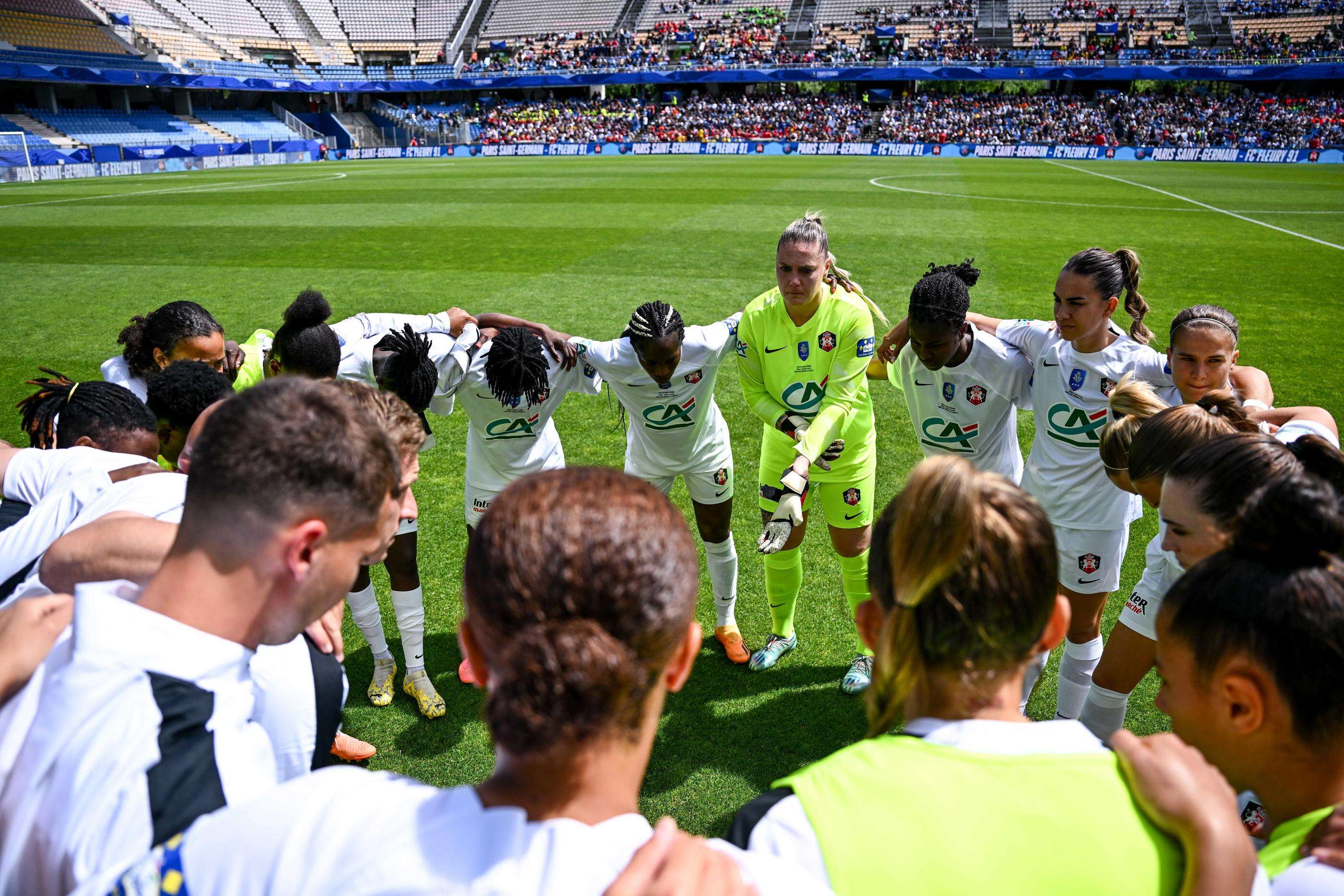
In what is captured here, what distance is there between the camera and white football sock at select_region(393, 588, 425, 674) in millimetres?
4031

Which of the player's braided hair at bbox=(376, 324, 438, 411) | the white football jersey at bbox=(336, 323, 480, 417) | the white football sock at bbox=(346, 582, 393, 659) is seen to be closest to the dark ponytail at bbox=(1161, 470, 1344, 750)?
the player's braided hair at bbox=(376, 324, 438, 411)

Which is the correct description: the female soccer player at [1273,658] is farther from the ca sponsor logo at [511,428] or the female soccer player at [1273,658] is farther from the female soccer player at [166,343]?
the female soccer player at [166,343]

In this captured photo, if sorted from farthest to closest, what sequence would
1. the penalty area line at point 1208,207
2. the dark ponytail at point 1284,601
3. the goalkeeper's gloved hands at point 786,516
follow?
1. the penalty area line at point 1208,207
2. the goalkeeper's gloved hands at point 786,516
3. the dark ponytail at point 1284,601

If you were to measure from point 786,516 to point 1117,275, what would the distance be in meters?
1.90

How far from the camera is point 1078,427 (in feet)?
12.3

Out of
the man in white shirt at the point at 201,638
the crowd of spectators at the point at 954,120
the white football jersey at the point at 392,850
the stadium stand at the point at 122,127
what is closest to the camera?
the white football jersey at the point at 392,850

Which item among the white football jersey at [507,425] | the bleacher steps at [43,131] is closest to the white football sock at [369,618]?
the white football jersey at [507,425]

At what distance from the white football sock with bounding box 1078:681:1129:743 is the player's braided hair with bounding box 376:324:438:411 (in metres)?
3.33

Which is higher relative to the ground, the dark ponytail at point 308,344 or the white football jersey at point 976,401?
the dark ponytail at point 308,344

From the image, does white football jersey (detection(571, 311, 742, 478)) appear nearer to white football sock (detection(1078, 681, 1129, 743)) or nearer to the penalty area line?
white football sock (detection(1078, 681, 1129, 743))

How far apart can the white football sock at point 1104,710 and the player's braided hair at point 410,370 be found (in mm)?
3327

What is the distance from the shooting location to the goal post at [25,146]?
29219 millimetres

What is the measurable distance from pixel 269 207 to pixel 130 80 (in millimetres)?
32039

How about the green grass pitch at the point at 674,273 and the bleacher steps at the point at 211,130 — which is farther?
the bleacher steps at the point at 211,130
